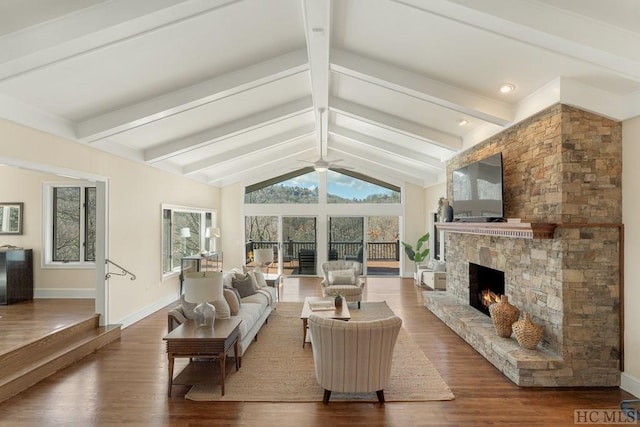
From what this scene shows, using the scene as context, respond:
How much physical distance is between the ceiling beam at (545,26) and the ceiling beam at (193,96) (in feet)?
6.27

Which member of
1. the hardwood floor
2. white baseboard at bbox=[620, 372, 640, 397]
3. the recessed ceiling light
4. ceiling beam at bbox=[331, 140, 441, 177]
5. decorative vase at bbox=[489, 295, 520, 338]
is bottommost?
the hardwood floor

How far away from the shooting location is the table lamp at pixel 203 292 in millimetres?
3855

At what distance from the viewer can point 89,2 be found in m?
2.87

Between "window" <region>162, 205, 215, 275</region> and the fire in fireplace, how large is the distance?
6.09 metres

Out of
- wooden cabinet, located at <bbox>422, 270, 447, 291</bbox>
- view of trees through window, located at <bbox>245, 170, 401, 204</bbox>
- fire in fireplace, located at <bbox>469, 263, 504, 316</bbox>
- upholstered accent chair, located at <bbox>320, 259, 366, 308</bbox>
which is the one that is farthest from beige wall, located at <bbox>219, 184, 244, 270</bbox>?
fire in fireplace, located at <bbox>469, 263, 504, 316</bbox>

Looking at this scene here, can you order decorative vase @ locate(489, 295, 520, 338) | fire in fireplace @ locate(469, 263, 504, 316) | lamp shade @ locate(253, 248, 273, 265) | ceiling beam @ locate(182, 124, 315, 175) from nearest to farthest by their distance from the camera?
decorative vase @ locate(489, 295, 520, 338) → fire in fireplace @ locate(469, 263, 504, 316) → lamp shade @ locate(253, 248, 273, 265) → ceiling beam @ locate(182, 124, 315, 175)

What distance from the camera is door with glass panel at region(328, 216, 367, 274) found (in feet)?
37.9

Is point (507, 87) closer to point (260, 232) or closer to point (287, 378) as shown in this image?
point (287, 378)

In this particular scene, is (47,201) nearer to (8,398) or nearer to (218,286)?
(8,398)

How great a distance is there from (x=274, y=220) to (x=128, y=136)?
20.5ft

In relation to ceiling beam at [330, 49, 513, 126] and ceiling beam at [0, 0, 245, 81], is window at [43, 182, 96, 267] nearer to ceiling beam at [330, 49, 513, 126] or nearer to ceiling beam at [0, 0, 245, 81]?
ceiling beam at [0, 0, 245, 81]

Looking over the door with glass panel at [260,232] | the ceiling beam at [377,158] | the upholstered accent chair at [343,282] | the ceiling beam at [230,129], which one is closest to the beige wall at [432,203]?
the ceiling beam at [377,158]

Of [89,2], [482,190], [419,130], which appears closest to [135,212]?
[89,2]

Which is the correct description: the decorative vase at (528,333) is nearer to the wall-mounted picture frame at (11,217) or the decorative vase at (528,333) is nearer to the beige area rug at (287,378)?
the beige area rug at (287,378)
